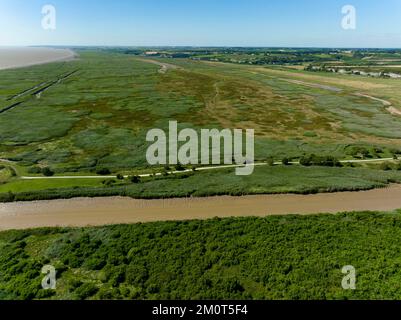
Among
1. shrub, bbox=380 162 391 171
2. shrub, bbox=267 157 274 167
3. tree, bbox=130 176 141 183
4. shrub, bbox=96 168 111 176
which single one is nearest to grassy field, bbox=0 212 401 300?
tree, bbox=130 176 141 183

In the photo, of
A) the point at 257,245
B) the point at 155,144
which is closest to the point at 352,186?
the point at 257,245

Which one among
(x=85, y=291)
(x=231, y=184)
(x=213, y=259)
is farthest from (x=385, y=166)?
(x=85, y=291)

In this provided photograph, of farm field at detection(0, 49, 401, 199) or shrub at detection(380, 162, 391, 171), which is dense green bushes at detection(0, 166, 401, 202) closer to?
farm field at detection(0, 49, 401, 199)

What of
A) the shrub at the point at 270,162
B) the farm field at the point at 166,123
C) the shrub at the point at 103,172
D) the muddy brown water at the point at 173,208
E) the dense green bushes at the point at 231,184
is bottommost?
the muddy brown water at the point at 173,208

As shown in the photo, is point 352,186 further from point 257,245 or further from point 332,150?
point 257,245

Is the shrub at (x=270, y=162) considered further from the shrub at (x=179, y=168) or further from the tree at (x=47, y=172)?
the tree at (x=47, y=172)

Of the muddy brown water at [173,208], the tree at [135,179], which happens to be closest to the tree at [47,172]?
the muddy brown water at [173,208]
